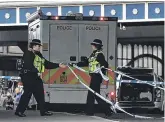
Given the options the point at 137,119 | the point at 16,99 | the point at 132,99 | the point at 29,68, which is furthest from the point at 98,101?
the point at 16,99

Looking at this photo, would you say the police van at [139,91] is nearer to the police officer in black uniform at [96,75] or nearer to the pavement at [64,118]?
the pavement at [64,118]

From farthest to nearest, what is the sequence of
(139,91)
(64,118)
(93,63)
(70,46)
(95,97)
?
(139,91) < (70,46) < (95,97) < (93,63) < (64,118)

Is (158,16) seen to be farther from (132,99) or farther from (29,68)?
(29,68)

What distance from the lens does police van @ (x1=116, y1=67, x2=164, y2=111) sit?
14055 millimetres

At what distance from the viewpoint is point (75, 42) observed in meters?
12.8

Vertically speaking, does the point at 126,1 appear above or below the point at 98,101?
above

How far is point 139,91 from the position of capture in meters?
14.3

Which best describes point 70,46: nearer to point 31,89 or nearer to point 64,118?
point 31,89

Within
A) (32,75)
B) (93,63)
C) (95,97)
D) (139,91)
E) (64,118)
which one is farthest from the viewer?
(139,91)

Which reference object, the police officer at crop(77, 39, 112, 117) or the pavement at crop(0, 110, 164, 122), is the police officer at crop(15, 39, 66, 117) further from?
the police officer at crop(77, 39, 112, 117)

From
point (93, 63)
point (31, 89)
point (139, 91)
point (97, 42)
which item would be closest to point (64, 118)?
point (31, 89)

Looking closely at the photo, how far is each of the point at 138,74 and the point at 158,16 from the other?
822 cm

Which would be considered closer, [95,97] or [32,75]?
[32,75]

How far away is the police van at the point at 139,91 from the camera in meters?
14.1
